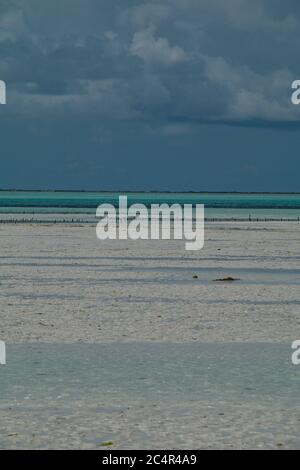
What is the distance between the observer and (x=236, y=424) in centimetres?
1062

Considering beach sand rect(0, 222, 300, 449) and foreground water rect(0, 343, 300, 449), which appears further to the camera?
beach sand rect(0, 222, 300, 449)

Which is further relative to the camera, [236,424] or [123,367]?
[123,367]

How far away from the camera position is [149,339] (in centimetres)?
1616

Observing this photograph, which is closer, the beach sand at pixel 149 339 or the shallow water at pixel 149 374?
the beach sand at pixel 149 339

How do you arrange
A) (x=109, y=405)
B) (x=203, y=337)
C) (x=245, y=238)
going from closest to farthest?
(x=109, y=405)
(x=203, y=337)
(x=245, y=238)

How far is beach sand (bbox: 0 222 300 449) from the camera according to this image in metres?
10.3

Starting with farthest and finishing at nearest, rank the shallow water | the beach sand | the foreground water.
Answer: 1. the shallow water
2. the beach sand
3. the foreground water

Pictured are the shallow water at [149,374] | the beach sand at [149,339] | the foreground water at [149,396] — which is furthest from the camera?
the shallow water at [149,374]

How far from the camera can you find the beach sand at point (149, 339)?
10.3 meters

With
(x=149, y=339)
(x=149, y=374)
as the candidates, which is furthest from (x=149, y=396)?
(x=149, y=339)

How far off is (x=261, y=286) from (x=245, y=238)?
89.7ft

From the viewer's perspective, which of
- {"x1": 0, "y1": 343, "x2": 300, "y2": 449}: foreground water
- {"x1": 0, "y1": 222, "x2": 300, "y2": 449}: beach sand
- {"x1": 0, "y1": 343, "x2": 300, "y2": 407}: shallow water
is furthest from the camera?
{"x1": 0, "y1": 343, "x2": 300, "y2": 407}: shallow water
